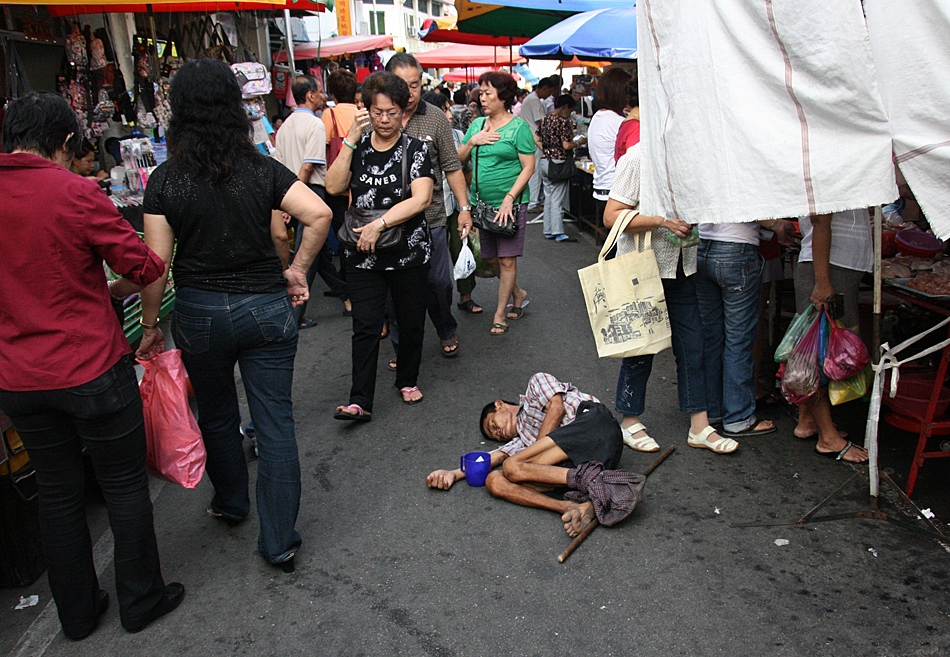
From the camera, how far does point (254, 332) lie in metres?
3.17

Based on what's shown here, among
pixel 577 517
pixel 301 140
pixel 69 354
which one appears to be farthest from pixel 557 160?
pixel 69 354

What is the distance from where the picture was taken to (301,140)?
6.62 metres

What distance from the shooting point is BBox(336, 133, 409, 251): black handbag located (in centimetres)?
455

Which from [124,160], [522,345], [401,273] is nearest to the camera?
[401,273]

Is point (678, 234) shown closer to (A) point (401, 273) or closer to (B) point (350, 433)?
(A) point (401, 273)

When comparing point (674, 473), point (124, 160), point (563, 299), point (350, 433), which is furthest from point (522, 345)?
point (124, 160)

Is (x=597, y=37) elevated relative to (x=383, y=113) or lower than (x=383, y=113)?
elevated

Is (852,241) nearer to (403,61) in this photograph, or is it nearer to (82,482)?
(403,61)

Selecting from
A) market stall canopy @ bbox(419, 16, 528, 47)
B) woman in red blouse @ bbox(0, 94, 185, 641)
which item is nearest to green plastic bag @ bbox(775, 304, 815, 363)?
woman in red blouse @ bbox(0, 94, 185, 641)

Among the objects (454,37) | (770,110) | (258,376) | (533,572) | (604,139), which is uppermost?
(454,37)

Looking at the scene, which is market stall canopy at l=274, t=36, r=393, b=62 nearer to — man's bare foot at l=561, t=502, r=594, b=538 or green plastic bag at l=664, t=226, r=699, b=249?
green plastic bag at l=664, t=226, r=699, b=249

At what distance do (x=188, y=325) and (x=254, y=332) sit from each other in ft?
0.91

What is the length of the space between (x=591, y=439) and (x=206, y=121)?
7.40 feet

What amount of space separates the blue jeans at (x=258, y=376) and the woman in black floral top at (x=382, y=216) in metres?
1.34
